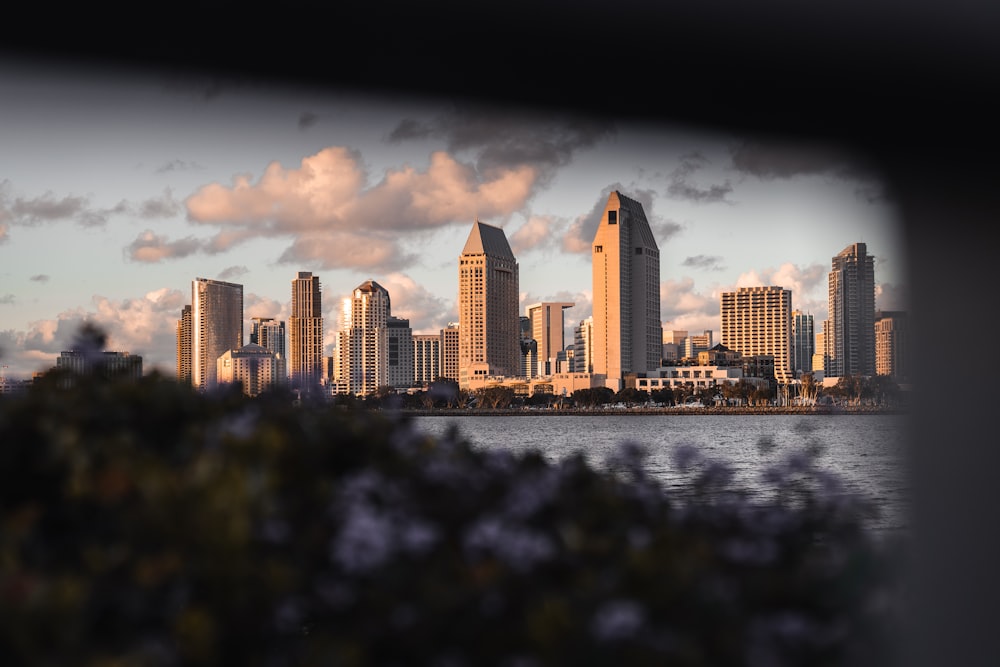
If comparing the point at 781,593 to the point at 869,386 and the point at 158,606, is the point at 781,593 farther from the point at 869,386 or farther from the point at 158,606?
the point at 869,386

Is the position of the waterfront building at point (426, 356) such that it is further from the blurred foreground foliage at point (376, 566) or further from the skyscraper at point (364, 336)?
the blurred foreground foliage at point (376, 566)

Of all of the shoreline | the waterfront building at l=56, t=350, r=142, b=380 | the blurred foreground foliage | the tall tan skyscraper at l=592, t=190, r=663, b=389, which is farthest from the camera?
the tall tan skyscraper at l=592, t=190, r=663, b=389

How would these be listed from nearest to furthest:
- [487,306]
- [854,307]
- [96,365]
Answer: [96,365]
[854,307]
[487,306]

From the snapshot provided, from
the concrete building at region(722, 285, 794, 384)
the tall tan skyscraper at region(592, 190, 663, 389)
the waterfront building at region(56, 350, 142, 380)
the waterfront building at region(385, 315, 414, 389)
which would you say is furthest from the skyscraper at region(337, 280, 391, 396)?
the waterfront building at region(56, 350, 142, 380)

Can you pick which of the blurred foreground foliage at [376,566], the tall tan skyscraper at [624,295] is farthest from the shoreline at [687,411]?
the blurred foreground foliage at [376,566]

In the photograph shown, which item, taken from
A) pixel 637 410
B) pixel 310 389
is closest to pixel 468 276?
pixel 637 410

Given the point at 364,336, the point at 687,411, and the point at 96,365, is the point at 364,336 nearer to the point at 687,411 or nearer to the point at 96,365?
the point at 687,411

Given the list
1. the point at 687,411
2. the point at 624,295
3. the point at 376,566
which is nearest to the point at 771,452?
the point at 376,566

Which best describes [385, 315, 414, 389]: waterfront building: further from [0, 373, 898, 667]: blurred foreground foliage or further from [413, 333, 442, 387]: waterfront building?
[0, 373, 898, 667]: blurred foreground foliage
